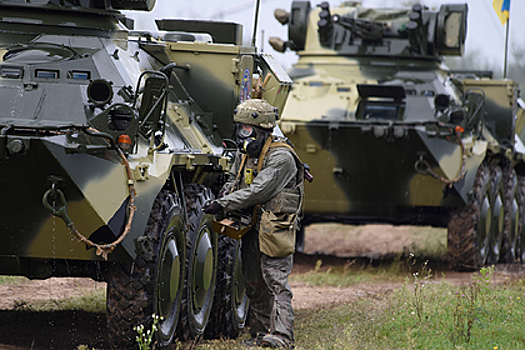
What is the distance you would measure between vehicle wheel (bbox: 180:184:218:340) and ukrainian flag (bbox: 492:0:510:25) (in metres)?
8.63

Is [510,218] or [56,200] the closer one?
[56,200]

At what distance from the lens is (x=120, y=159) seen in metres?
5.20

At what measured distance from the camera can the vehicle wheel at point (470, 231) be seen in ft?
36.8

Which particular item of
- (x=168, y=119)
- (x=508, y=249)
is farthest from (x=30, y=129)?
(x=508, y=249)

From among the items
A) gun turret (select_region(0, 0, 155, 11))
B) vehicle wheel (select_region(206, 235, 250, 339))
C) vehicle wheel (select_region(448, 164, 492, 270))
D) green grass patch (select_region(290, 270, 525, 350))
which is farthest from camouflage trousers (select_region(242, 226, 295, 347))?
vehicle wheel (select_region(448, 164, 492, 270))

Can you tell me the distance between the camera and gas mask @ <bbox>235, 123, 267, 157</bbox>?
5.86 meters

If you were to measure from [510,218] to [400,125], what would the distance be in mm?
3471

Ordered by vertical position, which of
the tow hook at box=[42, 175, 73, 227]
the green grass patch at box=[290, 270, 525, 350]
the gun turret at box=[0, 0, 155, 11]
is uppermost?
the gun turret at box=[0, 0, 155, 11]

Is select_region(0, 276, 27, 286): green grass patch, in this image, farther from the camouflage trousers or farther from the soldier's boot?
the soldier's boot

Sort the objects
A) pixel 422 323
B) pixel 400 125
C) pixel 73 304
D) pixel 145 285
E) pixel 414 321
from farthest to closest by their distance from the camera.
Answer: pixel 400 125 < pixel 73 304 < pixel 414 321 < pixel 422 323 < pixel 145 285

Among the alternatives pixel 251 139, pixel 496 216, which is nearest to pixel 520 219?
pixel 496 216

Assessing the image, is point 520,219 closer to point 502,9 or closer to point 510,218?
point 510,218

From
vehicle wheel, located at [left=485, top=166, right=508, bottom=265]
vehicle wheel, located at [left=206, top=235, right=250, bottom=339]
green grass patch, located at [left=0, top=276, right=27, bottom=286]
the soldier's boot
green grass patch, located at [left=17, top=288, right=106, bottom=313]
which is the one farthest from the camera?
vehicle wheel, located at [left=485, top=166, right=508, bottom=265]

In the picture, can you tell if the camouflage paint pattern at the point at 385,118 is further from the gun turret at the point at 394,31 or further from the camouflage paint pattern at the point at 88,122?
the camouflage paint pattern at the point at 88,122
